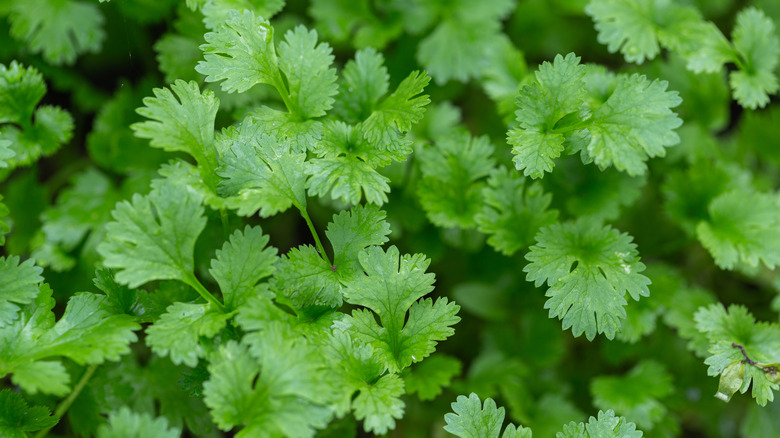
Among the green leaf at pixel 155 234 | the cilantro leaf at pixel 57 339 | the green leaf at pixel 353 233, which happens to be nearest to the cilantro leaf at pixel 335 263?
the green leaf at pixel 353 233

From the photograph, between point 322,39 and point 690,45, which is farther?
point 322,39

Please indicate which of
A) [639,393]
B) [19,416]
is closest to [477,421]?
[639,393]

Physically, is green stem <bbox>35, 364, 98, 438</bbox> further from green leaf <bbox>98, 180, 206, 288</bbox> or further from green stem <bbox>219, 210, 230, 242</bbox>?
green stem <bbox>219, 210, 230, 242</bbox>

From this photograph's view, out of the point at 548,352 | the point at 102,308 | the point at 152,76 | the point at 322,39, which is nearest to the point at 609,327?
the point at 548,352

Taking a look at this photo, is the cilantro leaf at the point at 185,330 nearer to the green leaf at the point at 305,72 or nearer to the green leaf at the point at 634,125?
the green leaf at the point at 305,72

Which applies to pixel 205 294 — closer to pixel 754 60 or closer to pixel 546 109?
pixel 546 109

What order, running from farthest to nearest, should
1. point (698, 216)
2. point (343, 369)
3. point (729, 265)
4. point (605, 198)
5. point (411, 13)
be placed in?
point (411, 13) < point (698, 216) < point (605, 198) < point (729, 265) < point (343, 369)

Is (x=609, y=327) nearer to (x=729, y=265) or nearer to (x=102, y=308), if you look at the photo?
(x=729, y=265)
